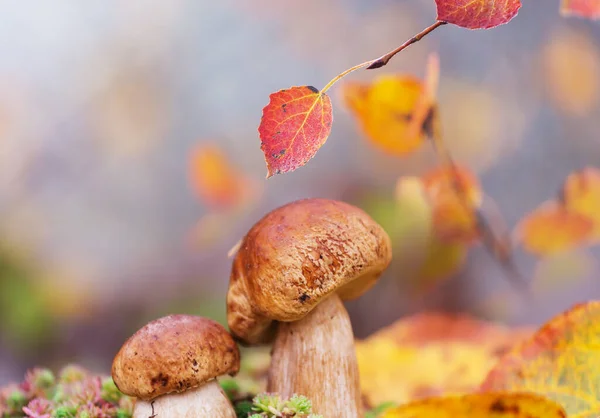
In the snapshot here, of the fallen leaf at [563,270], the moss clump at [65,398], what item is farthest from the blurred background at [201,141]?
the moss clump at [65,398]

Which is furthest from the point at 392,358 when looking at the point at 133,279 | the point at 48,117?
the point at 48,117

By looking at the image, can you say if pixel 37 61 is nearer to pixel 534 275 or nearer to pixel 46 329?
pixel 46 329

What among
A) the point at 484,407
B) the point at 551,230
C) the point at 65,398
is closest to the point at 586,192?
the point at 551,230

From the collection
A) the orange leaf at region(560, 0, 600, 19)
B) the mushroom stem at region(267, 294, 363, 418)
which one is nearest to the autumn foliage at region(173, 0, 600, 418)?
the mushroom stem at region(267, 294, 363, 418)

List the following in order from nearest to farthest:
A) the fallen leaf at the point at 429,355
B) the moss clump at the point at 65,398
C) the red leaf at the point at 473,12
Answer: the red leaf at the point at 473,12, the moss clump at the point at 65,398, the fallen leaf at the point at 429,355

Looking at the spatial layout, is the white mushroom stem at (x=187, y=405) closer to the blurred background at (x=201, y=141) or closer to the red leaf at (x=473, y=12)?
the red leaf at (x=473, y=12)
